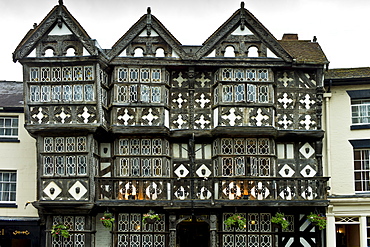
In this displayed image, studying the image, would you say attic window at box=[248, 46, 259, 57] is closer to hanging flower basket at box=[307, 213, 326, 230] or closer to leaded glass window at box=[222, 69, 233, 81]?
leaded glass window at box=[222, 69, 233, 81]

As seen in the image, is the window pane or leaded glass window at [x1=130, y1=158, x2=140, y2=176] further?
the window pane

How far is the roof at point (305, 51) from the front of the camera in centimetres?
2309

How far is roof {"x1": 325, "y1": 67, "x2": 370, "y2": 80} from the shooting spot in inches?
→ 920

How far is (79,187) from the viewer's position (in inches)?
862

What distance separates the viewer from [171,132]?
23000mm

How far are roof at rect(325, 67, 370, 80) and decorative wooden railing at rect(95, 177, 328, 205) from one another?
4226mm

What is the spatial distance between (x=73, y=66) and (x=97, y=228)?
243 inches

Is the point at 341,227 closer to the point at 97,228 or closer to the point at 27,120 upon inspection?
the point at 97,228

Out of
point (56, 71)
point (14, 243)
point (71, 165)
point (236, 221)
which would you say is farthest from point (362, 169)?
point (14, 243)

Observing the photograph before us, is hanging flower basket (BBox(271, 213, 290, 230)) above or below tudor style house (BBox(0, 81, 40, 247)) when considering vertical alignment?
below

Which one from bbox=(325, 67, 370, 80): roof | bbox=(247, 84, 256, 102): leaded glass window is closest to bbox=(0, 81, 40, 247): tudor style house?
bbox=(247, 84, 256, 102): leaded glass window

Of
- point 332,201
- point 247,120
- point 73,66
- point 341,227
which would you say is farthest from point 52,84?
point 341,227

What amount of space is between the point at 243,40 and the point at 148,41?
3.62 m

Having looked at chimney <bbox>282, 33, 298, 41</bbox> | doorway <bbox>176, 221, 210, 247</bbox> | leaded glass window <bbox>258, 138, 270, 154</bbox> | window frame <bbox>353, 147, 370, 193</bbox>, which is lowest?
doorway <bbox>176, 221, 210, 247</bbox>
